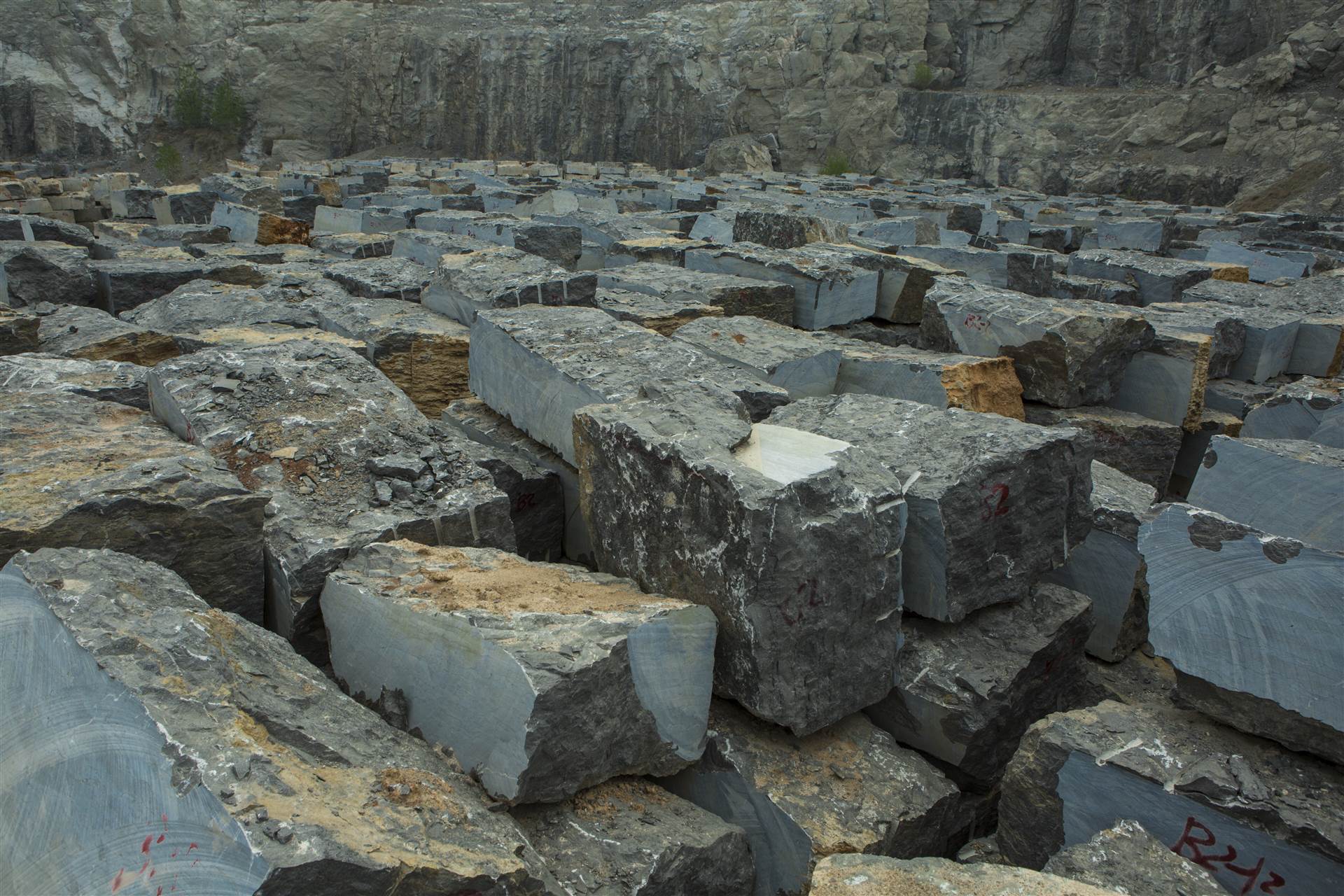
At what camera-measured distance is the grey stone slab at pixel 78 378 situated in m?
3.06

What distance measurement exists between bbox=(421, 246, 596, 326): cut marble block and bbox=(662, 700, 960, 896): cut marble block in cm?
244

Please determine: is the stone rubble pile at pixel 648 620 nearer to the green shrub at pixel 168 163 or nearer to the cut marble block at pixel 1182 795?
the cut marble block at pixel 1182 795

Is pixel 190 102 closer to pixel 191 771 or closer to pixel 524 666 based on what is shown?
pixel 524 666

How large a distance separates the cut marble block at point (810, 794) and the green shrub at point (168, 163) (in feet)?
95.4

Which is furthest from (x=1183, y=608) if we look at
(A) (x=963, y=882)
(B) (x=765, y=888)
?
(B) (x=765, y=888)

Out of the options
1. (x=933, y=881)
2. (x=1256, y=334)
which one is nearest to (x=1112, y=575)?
(x=933, y=881)

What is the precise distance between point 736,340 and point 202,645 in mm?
2638

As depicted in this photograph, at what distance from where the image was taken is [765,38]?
28.1m

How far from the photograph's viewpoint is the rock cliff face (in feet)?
72.6

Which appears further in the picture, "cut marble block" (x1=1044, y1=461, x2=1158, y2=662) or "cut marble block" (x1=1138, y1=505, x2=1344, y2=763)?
"cut marble block" (x1=1044, y1=461, x2=1158, y2=662)

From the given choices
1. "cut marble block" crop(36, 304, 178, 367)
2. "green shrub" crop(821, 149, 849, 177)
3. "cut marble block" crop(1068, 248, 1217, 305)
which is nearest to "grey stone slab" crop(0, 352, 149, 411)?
"cut marble block" crop(36, 304, 178, 367)

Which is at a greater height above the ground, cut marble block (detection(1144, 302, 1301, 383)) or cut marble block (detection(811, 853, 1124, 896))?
cut marble block (detection(1144, 302, 1301, 383))

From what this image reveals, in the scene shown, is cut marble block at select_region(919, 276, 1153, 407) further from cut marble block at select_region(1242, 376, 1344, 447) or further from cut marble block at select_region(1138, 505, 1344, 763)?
cut marble block at select_region(1138, 505, 1344, 763)

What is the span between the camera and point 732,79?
27922 mm
